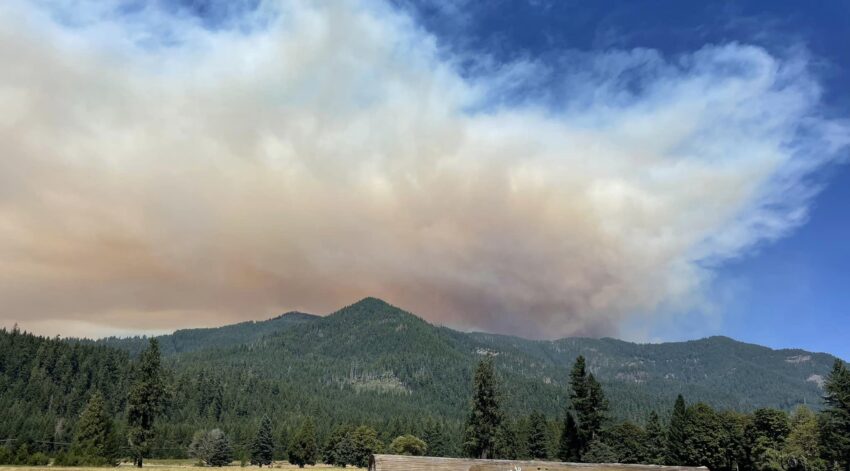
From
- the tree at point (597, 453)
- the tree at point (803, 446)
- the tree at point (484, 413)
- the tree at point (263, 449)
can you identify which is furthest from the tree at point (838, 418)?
the tree at point (263, 449)

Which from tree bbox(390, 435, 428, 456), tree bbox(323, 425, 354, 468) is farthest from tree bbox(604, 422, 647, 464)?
tree bbox(323, 425, 354, 468)

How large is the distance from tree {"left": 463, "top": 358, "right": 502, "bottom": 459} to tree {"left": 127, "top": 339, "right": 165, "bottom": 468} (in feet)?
144

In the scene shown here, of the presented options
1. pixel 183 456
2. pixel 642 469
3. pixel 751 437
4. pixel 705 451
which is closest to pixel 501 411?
pixel 705 451

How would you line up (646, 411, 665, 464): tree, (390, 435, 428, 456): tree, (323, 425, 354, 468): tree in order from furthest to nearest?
(323, 425, 354, 468): tree → (390, 435, 428, 456): tree → (646, 411, 665, 464): tree

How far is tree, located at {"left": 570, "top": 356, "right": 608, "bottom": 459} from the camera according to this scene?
7912 cm

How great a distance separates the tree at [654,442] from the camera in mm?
111225

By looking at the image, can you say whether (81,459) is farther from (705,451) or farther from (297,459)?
(705,451)

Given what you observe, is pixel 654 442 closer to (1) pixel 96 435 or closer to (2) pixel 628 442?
(2) pixel 628 442

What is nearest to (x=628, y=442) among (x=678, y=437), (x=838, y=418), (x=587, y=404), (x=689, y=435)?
(x=678, y=437)

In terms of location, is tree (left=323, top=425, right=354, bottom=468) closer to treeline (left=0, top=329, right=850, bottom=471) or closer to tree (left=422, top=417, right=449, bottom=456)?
treeline (left=0, top=329, right=850, bottom=471)

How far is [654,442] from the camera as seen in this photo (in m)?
115

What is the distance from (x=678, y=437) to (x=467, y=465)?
114 m

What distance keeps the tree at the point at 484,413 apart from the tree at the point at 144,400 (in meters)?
43.7

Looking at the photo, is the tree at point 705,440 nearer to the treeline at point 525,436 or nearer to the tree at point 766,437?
the treeline at point 525,436
